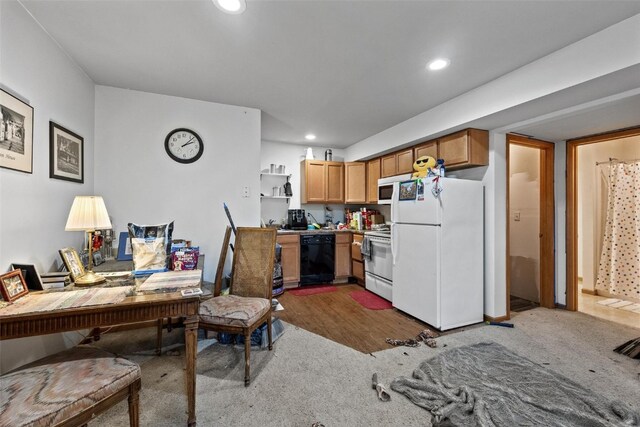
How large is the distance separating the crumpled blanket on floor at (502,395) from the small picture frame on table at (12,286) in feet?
7.36

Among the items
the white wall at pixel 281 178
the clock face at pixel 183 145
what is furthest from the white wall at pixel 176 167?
the white wall at pixel 281 178

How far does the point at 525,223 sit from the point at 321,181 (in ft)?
10.5

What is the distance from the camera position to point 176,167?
118 inches

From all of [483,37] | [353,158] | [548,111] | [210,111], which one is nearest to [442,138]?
[548,111]

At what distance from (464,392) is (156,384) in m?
2.10

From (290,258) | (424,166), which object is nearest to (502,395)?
(424,166)

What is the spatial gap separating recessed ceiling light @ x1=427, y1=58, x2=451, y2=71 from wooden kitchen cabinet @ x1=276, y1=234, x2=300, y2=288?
2.85m

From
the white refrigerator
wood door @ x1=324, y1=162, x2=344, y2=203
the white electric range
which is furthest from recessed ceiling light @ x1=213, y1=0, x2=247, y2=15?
Result: wood door @ x1=324, y1=162, x2=344, y2=203

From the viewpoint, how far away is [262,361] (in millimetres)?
2111

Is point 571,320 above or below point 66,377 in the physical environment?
below

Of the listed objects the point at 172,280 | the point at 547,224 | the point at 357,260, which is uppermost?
the point at 547,224

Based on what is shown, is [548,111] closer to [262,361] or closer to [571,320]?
[571,320]

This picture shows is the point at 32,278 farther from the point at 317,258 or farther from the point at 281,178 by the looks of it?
the point at 281,178

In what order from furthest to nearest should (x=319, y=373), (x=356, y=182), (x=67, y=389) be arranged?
1. (x=356, y=182)
2. (x=319, y=373)
3. (x=67, y=389)
